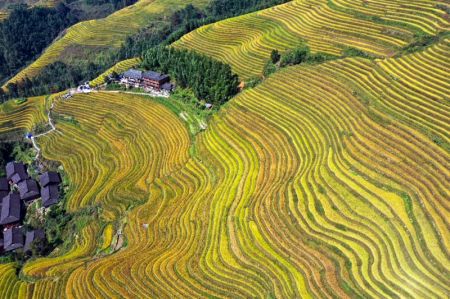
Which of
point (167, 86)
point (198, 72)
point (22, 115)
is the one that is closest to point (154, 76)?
point (167, 86)

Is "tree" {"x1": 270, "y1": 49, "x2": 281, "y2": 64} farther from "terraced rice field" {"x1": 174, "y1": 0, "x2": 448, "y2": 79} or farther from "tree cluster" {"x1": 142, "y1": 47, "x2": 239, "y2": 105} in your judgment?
"tree cluster" {"x1": 142, "y1": 47, "x2": 239, "y2": 105}

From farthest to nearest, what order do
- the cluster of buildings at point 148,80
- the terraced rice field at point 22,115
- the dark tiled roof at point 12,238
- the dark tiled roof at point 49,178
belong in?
1. the terraced rice field at point 22,115
2. the cluster of buildings at point 148,80
3. the dark tiled roof at point 49,178
4. the dark tiled roof at point 12,238

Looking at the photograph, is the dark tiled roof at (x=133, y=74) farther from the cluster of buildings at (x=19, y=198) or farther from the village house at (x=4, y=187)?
the village house at (x=4, y=187)

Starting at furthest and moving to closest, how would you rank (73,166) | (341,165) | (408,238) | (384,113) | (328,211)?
(73,166) < (384,113) < (341,165) < (328,211) < (408,238)

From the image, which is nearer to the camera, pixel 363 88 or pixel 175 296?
pixel 175 296

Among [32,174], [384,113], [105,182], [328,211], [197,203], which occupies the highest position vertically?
[384,113]

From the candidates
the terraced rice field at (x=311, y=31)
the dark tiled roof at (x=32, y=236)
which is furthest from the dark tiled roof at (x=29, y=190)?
the terraced rice field at (x=311, y=31)

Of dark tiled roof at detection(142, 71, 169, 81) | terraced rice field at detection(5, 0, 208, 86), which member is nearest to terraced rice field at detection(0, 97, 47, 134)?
dark tiled roof at detection(142, 71, 169, 81)

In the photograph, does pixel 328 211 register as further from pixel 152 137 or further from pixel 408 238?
pixel 152 137

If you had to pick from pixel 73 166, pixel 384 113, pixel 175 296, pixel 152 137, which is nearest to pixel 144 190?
pixel 152 137
